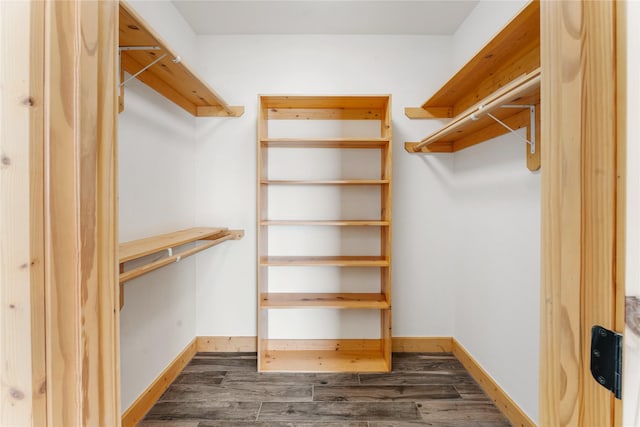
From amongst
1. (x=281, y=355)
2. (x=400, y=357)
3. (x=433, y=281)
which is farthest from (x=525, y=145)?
(x=281, y=355)

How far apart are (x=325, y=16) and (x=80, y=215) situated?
2.30m

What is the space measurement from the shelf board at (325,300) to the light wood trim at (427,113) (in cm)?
143

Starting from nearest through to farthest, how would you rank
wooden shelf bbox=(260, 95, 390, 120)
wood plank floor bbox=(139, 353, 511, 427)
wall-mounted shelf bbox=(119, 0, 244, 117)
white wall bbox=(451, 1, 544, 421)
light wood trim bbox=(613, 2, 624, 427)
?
light wood trim bbox=(613, 2, 624, 427)
wall-mounted shelf bbox=(119, 0, 244, 117)
white wall bbox=(451, 1, 544, 421)
wood plank floor bbox=(139, 353, 511, 427)
wooden shelf bbox=(260, 95, 390, 120)

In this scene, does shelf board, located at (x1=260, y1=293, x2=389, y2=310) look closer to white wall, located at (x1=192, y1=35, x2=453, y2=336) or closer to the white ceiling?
white wall, located at (x1=192, y1=35, x2=453, y2=336)

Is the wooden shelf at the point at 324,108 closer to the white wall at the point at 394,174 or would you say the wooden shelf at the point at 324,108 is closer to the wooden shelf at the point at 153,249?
the white wall at the point at 394,174

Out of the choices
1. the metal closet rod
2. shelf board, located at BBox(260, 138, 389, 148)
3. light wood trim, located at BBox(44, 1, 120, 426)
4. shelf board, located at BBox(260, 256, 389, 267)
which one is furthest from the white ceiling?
light wood trim, located at BBox(44, 1, 120, 426)

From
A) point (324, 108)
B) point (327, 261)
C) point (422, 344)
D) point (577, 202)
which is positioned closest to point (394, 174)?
point (324, 108)

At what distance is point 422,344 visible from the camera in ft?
8.21

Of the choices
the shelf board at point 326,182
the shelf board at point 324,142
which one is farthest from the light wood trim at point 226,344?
the shelf board at point 324,142

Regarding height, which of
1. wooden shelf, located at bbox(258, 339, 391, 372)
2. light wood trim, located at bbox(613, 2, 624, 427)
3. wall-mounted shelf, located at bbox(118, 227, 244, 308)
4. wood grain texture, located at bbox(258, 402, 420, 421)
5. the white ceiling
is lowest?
wood grain texture, located at bbox(258, 402, 420, 421)

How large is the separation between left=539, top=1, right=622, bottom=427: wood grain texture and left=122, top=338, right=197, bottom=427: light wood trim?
190 centimetres

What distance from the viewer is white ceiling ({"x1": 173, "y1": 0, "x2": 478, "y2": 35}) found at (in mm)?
2133

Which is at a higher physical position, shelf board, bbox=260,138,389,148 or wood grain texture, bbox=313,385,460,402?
shelf board, bbox=260,138,389,148

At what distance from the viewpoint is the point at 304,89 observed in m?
2.49
